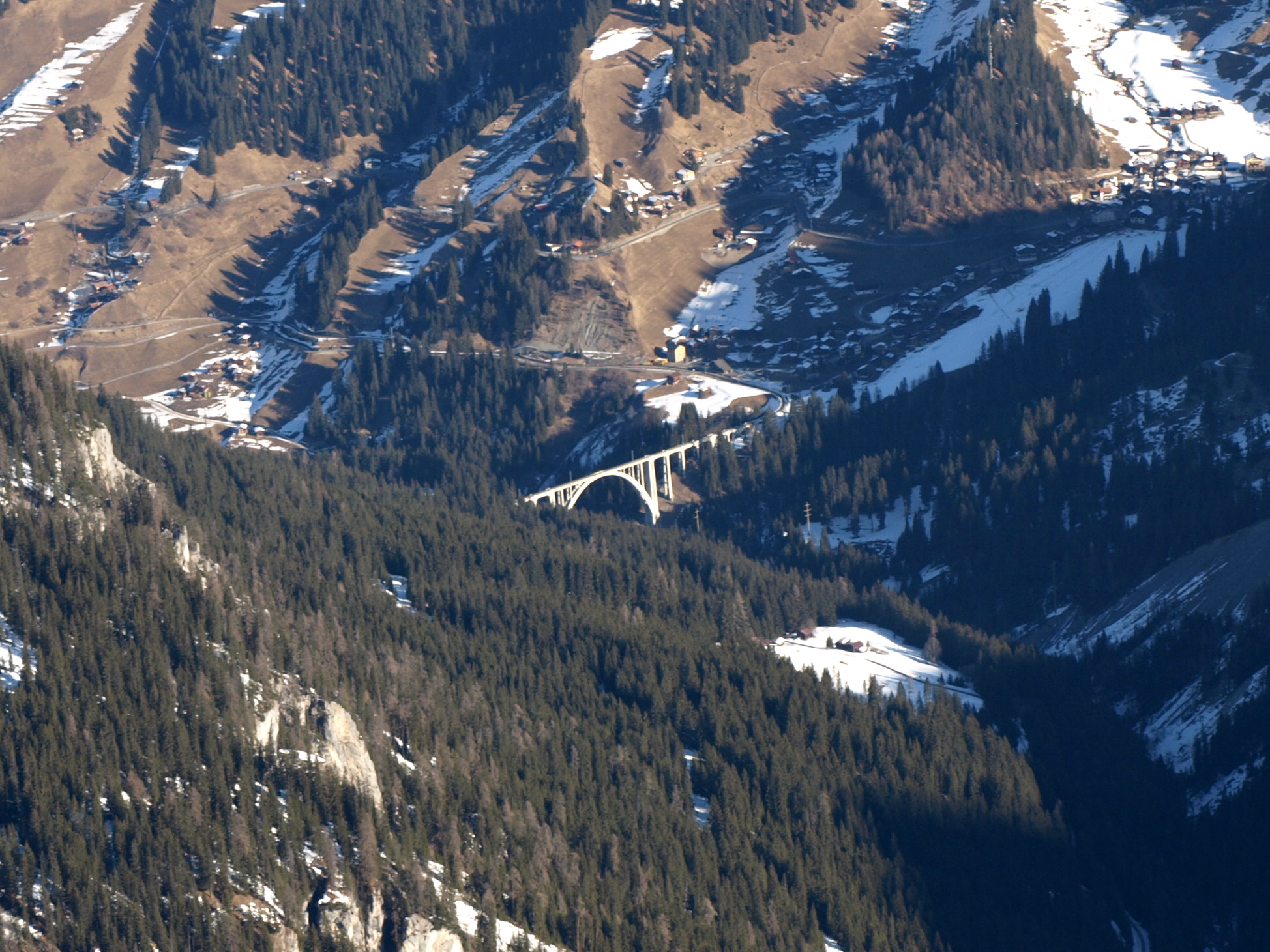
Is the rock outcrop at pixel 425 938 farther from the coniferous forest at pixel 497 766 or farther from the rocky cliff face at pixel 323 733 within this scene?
the rocky cliff face at pixel 323 733

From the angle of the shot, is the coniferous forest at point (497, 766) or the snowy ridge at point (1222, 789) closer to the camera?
the coniferous forest at point (497, 766)

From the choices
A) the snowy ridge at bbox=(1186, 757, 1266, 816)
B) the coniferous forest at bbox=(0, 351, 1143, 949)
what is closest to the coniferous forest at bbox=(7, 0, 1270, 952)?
the coniferous forest at bbox=(0, 351, 1143, 949)

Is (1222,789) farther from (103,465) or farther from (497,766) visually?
(103,465)

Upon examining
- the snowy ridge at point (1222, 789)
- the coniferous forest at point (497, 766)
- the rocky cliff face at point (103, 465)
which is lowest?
the snowy ridge at point (1222, 789)

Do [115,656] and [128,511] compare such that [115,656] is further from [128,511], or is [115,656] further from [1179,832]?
[1179,832]

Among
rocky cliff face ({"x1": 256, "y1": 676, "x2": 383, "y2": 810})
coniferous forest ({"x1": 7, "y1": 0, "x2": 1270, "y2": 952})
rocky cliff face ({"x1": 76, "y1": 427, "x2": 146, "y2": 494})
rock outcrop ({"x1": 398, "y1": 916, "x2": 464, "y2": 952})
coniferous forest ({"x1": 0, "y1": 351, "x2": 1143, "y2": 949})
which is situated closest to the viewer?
coniferous forest ({"x1": 0, "y1": 351, "x2": 1143, "y2": 949})

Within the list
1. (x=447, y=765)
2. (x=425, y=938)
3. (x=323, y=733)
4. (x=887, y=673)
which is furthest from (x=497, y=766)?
(x=887, y=673)

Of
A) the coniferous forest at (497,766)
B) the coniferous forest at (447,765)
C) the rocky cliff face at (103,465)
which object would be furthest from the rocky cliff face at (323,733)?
the rocky cliff face at (103,465)

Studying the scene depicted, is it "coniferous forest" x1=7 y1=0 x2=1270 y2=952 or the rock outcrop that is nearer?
"coniferous forest" x1=7 y1=0 x2=1270 y2=952

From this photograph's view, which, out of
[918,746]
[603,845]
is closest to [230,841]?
[603,845]

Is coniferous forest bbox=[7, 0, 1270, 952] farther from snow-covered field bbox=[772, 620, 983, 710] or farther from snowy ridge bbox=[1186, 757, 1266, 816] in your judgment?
snow-covered field bbox=[772, 620, 983, 710]

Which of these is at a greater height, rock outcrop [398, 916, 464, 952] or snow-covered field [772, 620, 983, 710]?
rock outcrop [398, 916, 464, 952]
